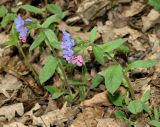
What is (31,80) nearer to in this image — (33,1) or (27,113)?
(27,113)

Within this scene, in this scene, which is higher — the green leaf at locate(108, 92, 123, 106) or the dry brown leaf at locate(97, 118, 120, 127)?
the green leaf at locate(108, 92, 123, 106)

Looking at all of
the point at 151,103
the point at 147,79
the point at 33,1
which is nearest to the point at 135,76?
the point at 147,79

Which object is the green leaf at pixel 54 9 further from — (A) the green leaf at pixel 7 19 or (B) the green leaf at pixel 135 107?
(B) the green leaf at pixel 135 107

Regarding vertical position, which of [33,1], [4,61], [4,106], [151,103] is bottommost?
[151,103]

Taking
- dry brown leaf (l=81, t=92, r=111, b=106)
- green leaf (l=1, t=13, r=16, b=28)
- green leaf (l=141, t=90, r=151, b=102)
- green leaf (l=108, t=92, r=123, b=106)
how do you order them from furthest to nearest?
1. green leaf (l=1, t=13, r=16, b=28)
2. dry brown leaf (l=81, t=92, r=111, b=106)
3. green leaf (l=108, t=92, r=123, b=106)
4. green leaf (l=141, t=90, r=151, b=102)

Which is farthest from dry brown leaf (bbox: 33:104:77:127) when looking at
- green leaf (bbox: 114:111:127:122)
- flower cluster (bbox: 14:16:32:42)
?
flower cluster (bbox: 14:16:32:42)

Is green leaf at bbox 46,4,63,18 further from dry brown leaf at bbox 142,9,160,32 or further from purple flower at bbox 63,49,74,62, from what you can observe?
purple flower at bbox 63,49,74,62

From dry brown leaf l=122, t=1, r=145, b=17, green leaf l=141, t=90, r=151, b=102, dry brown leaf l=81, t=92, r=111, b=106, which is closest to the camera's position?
green leaf l=141, t=90, r=151, b=102

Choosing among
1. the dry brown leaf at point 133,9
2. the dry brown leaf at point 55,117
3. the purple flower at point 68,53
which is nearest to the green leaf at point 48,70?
the dry brown leaf at point 55,117
